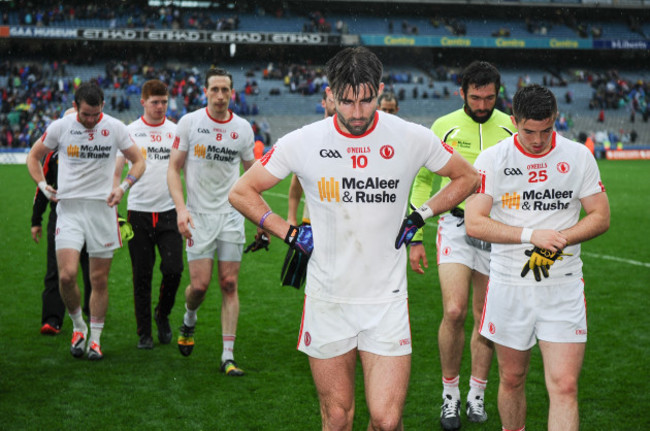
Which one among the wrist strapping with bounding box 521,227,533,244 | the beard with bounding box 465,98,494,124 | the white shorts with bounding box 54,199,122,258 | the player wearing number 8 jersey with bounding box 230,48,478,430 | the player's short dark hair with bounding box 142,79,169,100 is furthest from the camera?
the player's short dark hair with bounding box 142,79,169,100

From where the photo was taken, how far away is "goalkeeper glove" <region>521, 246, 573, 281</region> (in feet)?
13.1

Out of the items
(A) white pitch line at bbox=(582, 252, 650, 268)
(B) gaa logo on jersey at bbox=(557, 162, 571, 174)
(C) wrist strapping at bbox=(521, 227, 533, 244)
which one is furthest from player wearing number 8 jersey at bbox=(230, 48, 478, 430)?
(A) white pitch line at bbox=(582, 252, 650, 268)

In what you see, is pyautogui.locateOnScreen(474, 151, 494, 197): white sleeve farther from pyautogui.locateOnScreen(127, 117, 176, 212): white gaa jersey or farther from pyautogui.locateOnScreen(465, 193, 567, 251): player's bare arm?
pyautogui.locateOnScreen(127, 117, 176, 212): white gaa jersey

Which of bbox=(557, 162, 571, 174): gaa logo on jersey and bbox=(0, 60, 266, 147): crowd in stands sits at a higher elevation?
bbox=(0, 60, 266, 147): crowd in stands

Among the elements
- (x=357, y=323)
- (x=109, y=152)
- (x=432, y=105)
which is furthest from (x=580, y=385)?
(x=432, y=105)

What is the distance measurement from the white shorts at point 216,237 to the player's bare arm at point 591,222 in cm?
332

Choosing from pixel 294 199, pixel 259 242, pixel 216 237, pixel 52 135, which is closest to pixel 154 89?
pixel 52 135

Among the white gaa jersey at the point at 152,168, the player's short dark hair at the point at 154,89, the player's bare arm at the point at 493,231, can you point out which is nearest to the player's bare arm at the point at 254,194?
the player's bare arm at the point at 493,231

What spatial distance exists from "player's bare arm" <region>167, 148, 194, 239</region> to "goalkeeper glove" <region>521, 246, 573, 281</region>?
9.90 ft

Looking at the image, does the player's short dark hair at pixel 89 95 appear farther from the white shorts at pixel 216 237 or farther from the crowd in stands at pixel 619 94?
the crowd in stands at pixel 619 94

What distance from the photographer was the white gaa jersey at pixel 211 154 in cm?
654

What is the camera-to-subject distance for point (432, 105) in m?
46.5

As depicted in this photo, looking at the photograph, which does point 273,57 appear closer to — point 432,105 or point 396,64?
point 396,64

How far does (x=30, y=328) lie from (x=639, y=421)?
19.9 ft
